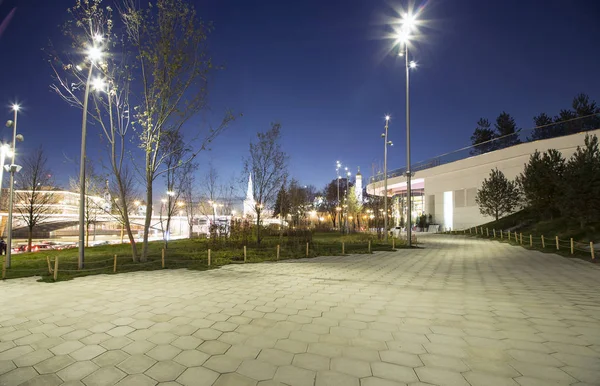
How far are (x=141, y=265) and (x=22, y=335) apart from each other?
23.7ft

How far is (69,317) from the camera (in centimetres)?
504

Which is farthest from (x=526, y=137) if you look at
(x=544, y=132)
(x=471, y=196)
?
(x=471, y=196)

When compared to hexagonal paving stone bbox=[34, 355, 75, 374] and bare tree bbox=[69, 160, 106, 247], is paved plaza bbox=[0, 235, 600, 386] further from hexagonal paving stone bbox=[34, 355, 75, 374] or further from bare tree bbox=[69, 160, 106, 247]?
bare tree bbox=[69, 160, 106, 247]

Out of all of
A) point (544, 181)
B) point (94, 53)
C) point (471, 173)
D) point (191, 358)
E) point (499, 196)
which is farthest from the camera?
point (471, 173)

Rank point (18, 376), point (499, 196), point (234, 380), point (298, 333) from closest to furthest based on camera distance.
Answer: point (234, 380), point (18, 376), point (298, 333), point (499, 196)

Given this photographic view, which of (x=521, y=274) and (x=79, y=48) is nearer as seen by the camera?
(x=521, y=274)

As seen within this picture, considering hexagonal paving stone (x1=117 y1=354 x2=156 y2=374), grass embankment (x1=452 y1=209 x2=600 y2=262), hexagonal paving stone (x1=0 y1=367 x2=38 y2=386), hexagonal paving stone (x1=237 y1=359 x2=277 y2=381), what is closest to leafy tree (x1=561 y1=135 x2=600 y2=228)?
grass embankment (x1=452 y1=209 x2=600 y2=262)

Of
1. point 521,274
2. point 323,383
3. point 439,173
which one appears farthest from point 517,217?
point 323,383

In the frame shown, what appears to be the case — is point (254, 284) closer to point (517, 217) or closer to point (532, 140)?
point (517, 217)

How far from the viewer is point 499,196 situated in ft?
106

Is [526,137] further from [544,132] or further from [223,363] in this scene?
[223,363]

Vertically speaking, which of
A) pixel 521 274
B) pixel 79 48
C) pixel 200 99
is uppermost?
pixel 79 48

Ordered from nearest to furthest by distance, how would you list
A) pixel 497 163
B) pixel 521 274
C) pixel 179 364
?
pixel 179 364 < pixel 521 274 < pixel 497 163

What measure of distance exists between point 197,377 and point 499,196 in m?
37.8
